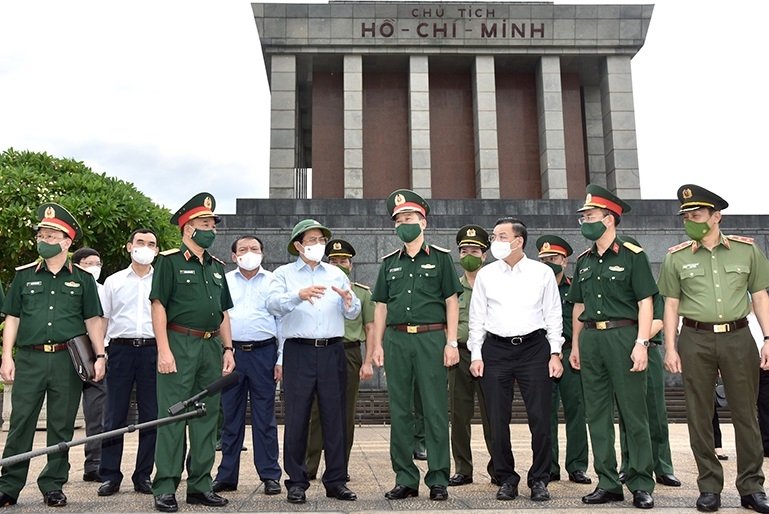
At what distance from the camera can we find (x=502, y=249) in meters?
6.29

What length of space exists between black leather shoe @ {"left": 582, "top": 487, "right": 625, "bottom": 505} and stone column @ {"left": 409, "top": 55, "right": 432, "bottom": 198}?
15949 mm

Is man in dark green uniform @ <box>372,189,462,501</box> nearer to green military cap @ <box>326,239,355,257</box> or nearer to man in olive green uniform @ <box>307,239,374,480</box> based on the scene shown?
man in olive green uniform @ <box>307,239,374,480</box>

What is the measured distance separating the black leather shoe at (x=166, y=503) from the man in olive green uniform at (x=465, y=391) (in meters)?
2.51

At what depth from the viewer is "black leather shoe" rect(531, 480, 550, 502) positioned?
18.6 feet

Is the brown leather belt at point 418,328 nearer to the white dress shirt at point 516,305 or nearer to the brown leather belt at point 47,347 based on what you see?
the white dress shirt at point 516,305

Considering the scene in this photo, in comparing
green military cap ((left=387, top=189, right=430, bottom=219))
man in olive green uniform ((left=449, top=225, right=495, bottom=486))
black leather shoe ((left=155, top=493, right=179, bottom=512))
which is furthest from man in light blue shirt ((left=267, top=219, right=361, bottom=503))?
man in olive green uniform ((left=449, top=225, right=495, bottom=486))

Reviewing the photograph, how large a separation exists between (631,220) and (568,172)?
24.8 feet

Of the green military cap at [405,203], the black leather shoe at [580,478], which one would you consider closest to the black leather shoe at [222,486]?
the green military cap at [405,203]

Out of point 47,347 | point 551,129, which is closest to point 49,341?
point 47,347

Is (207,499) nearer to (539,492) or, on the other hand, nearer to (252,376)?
(252,376)

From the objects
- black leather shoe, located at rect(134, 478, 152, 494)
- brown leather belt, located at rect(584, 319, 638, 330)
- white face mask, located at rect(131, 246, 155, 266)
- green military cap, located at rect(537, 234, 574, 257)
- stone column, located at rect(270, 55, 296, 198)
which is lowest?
black leather shoe, located at rect(134, 478, 152, 494)

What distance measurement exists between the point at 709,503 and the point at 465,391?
260 centimetres

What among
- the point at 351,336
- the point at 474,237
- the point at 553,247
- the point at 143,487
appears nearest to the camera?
the point at 143,487

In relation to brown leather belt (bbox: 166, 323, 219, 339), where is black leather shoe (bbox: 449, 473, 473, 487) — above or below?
below
